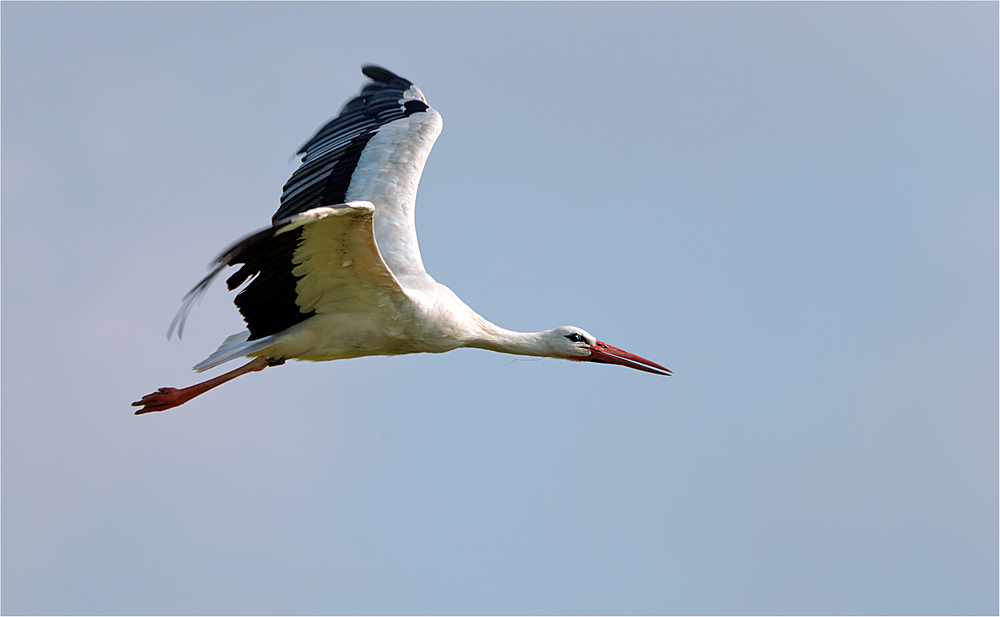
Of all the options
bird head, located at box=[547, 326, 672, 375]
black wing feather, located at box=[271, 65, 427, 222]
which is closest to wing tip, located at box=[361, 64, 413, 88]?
black wing feather, located at box=[271, 65, 427, 222]

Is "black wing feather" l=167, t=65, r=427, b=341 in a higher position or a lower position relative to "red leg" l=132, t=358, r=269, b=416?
higher

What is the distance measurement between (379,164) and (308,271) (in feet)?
8.68

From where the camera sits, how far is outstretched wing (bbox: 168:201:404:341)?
673 centimetres

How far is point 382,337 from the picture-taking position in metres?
8.27

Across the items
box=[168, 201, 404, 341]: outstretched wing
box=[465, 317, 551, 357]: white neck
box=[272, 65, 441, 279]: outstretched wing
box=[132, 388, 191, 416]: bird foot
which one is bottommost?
box=[132, 388, 191, 416]: bird foot

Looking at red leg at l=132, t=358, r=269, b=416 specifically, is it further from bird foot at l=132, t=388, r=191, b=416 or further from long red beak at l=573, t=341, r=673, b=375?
long red beak at l=573, t=341, r=673, b=375

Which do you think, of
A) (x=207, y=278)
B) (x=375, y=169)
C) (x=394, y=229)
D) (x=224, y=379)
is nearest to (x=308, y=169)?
(x=375, y=169)

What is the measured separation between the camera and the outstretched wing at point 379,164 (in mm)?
9406

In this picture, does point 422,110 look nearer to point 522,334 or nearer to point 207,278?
point 522,334

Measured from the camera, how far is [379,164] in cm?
1009

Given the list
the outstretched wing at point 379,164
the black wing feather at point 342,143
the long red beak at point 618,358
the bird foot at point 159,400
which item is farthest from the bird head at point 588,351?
the bird foot at point 159,400

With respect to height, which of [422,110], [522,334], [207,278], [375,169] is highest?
[422,110]

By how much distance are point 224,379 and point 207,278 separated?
2981 millimetres

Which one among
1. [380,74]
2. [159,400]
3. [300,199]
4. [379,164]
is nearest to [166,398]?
[159,400]
